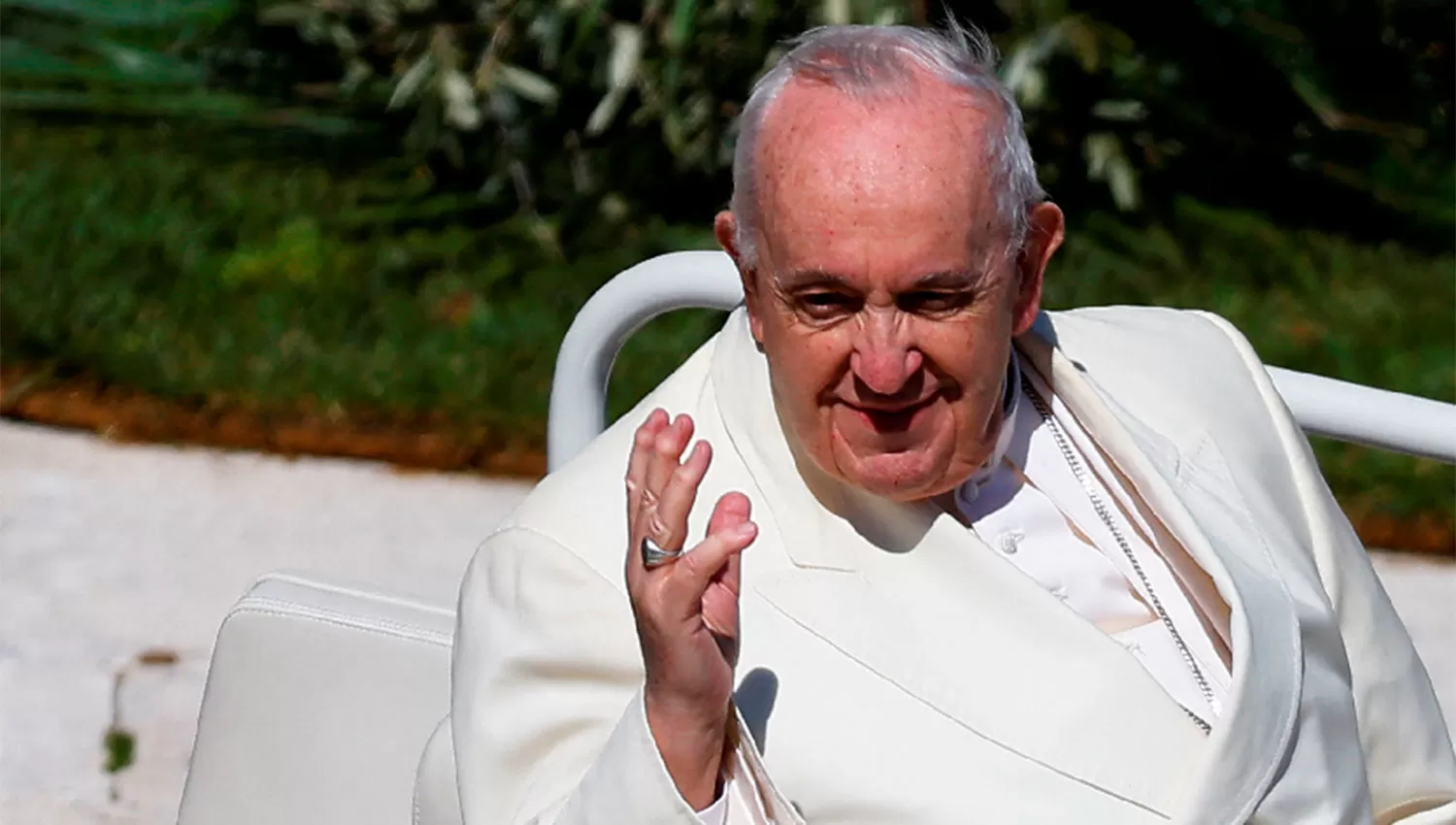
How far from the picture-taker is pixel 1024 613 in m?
2.00

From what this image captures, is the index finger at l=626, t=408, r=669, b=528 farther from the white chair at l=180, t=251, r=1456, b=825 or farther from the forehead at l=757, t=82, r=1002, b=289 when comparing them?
the white chair at l=180, t=251, r=1456, b=825

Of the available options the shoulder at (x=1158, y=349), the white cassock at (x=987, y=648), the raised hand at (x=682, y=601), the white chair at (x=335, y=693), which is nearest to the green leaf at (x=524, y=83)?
the white chair at (x=335, y=693)

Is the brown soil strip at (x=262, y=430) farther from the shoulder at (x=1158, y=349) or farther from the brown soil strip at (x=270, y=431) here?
the shoulder at (x=1158, y=349)

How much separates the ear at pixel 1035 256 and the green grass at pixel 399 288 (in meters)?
2.57

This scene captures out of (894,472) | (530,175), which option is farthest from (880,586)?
(530,175)

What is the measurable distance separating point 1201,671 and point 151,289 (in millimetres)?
4001

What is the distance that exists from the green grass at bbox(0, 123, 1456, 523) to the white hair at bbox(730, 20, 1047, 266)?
2726 millimetres

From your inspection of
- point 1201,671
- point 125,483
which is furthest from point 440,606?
point 125,483

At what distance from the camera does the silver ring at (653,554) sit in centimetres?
172

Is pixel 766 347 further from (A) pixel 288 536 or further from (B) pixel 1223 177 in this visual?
(B) pixel 1223 177

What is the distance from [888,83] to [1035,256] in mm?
257

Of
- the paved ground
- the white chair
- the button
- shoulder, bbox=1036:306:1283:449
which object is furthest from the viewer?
the paved ground

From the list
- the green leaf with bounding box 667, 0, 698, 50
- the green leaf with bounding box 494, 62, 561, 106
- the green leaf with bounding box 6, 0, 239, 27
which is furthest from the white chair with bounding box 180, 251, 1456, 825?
the green leaf with bounding box 6, 0, 239, 27

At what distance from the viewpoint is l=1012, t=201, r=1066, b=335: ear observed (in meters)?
2.03
